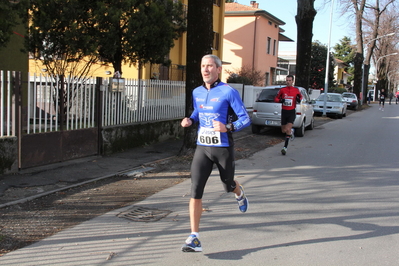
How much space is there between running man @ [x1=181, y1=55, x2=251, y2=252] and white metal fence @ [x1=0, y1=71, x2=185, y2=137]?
4.22m

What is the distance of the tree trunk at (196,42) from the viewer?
9094 millimetres

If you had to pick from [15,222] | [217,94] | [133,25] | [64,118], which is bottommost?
[15,222]

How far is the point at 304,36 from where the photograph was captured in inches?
795

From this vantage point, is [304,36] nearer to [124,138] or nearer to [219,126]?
[124,138]

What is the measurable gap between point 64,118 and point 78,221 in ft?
12.8

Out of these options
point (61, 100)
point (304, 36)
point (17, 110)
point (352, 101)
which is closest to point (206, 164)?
point (17, 110)

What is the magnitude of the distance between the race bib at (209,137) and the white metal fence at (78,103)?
14.0 feet

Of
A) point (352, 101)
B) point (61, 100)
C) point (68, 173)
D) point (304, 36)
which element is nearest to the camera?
point (68, 173)

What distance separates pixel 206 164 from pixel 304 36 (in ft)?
57.4

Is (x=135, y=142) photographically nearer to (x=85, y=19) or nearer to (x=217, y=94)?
(x=85, y=19)

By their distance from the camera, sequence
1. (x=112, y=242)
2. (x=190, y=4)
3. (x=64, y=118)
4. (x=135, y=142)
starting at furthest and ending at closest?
(x=135, y=142), (x=190, y=4), (x=64, y=118), (x=112, y=242)

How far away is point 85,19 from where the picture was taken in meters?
10.8

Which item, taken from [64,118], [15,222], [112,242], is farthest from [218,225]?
[64,118]

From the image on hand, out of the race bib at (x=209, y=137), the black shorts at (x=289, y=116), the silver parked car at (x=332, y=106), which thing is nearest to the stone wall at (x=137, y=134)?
the black shorts at (x=289, y=116)
